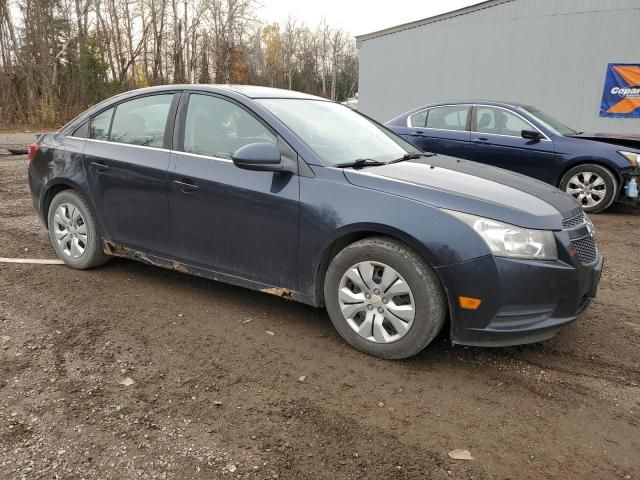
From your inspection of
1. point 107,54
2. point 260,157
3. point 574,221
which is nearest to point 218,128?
point 260,157

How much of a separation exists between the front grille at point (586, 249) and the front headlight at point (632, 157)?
487cm

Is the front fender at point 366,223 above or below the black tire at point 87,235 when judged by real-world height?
above

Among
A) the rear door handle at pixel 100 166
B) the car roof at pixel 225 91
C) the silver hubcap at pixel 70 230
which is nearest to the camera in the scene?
the car roof at pixel 225 91

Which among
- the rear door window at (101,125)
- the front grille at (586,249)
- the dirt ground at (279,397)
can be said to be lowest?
the dirt ground at (279,397)

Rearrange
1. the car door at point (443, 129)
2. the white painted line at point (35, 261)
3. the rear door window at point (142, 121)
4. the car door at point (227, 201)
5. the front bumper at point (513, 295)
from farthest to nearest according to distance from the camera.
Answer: the car door at point (443, 129), the white painted line at point (35, 261), the rear door window at point (142, 121), the car door at point (227, 201), the front bumper at point (513, 295)

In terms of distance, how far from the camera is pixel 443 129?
27.7 ft

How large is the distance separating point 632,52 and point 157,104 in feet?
48.2

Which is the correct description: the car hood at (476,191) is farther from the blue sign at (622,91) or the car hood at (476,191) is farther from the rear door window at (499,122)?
the blue sign at (622,91)

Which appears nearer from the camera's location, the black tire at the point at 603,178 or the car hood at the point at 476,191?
the car hood at the point at 476,191

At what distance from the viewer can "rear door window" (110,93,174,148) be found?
13.3 feet

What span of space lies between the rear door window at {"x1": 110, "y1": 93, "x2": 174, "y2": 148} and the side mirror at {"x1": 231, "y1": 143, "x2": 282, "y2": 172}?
0.99 meters

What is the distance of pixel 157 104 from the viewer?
4148 millimetres

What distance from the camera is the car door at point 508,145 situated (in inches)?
300

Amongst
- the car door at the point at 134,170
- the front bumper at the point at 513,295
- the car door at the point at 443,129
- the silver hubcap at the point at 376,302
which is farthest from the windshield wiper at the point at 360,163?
the car door at the point at 443,129
